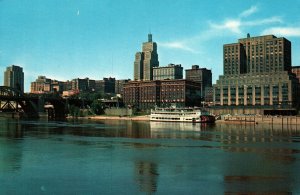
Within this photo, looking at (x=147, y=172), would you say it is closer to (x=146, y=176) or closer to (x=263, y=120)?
(x=146, y=176)

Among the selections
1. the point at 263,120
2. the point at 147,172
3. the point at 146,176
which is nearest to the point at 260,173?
the point at 147,172

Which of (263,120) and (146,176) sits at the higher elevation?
(263,120)

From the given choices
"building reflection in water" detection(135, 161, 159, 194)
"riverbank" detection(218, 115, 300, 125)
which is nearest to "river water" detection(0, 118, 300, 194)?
"building reflection in water" detection(135, 161, 159, 194)

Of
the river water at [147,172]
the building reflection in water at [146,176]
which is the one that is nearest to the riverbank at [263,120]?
the river water at [147,172]

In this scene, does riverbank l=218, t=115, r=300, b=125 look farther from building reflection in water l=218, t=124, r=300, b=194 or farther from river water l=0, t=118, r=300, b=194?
river water l=0, t=118, r=300, b=194

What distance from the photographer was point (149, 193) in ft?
97.2

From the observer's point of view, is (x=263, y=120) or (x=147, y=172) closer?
(x=147, y=172)

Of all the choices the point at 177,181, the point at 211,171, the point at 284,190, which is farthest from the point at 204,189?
the point at 211,171

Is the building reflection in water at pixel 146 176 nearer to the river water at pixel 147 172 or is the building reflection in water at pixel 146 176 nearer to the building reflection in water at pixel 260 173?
the river water at pixel 147 172

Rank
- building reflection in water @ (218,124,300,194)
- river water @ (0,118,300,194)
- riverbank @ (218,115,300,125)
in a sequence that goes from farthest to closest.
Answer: riverbank @ (218,115,300,125) → building reflection in water @ (218,124,300,194) → river water @ (0,118,300,194)

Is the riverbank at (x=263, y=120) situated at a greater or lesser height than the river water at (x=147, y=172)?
greater

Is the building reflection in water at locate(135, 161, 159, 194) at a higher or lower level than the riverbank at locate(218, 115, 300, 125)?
lower

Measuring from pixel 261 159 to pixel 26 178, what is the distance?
28.1 meters

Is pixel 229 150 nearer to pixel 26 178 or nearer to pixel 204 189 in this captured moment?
pixel 204 189
